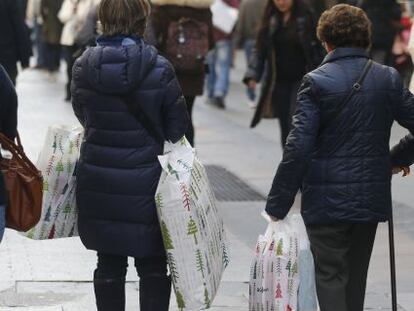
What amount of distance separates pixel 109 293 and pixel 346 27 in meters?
1.62

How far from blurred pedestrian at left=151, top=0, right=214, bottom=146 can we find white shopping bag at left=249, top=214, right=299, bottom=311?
4.31 m

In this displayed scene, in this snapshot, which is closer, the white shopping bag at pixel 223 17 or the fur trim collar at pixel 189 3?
the fur trim collar at pixel 189 3

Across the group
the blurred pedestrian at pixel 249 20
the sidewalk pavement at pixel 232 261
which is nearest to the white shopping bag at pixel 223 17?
the blurred pedestrian at pixel 249 20

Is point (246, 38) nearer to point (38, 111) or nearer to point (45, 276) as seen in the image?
point (38, 111)

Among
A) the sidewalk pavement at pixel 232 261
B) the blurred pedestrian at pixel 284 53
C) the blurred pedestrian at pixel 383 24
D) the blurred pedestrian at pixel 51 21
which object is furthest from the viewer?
the blurred pedestrian at pixel 51 21

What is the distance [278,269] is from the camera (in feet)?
17.7

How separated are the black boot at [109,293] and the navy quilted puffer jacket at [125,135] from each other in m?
0.18

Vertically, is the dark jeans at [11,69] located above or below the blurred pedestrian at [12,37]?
below

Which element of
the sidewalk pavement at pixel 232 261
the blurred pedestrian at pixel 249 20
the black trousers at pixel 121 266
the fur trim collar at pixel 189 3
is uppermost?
the fur trim collar at pixel 189 3

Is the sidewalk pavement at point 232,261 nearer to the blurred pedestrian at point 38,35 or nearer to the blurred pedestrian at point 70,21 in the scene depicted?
the blurred pedestrian at point 70,21

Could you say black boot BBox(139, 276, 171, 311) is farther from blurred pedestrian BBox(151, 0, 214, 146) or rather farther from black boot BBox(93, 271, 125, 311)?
blurred pedestrian BBox(151, 0, 214, 146)

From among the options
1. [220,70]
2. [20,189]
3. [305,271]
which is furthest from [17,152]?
[220,70]

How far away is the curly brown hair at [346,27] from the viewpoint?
548cm

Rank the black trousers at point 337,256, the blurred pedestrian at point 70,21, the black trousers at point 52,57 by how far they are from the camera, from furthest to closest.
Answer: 1. the black trousers at point 52,57
2. the blurred pedestrian at point 70,21
3. the black trousers at point 337,256
